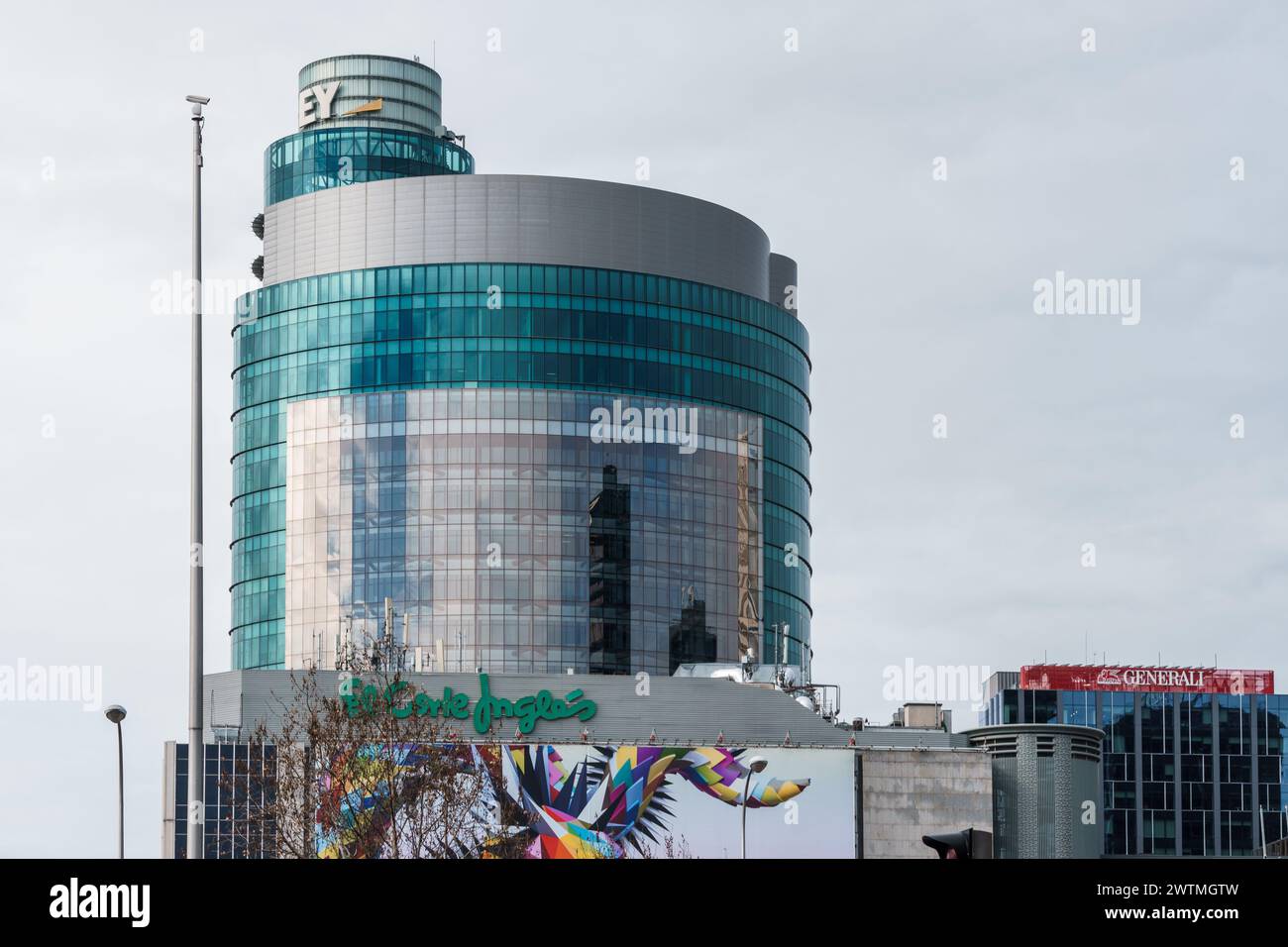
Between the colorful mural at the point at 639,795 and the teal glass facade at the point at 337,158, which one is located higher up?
the teal glass facade at the point at 337,158

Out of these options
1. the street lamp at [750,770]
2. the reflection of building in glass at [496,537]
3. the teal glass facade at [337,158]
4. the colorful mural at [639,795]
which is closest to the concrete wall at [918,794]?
the colorful mural at [639,795]

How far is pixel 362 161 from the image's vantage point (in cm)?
19825

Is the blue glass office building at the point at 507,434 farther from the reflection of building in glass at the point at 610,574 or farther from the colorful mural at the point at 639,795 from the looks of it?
the colorful mural at the point at 639,795

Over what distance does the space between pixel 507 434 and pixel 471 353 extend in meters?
8.16

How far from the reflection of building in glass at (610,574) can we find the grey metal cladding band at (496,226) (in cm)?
2158

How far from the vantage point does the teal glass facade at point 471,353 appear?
183750mm

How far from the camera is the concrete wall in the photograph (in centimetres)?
13388

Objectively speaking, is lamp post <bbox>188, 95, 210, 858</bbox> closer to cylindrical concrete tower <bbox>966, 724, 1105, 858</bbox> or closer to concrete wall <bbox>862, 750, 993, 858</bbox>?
concrete wall <bbox>862, 750, 993, 858</bbox>

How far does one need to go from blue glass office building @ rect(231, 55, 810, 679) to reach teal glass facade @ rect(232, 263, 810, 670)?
0.24 metres

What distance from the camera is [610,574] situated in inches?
7126

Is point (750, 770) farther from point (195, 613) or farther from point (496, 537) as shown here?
point (195, 613)

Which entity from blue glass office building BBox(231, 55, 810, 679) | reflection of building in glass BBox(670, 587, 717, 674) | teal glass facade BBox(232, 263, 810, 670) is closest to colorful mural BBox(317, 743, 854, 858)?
blue glass office building BBox(231, 55, 810, 679)
